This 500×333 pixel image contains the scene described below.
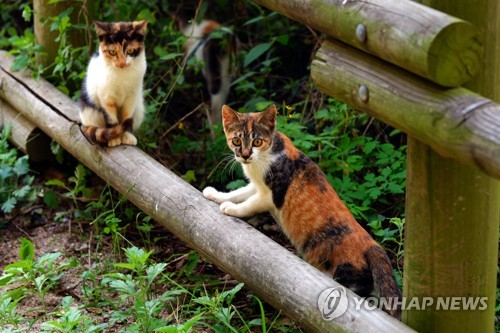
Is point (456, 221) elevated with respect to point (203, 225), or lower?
elevated

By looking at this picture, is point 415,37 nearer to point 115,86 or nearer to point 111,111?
point 115,86

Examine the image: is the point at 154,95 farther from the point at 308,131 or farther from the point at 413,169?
the point at 413,169

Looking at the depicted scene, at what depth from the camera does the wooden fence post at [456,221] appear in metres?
2.82

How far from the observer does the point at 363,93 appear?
305 centimetres

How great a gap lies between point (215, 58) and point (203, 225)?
305 cm

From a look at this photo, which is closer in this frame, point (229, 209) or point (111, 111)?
point (229, 209)

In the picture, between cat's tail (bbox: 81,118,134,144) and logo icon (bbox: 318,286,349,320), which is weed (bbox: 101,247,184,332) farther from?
cat's tail (bbox: 81,118,134,144)

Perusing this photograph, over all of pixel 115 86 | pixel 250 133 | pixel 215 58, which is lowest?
pixel 215 58

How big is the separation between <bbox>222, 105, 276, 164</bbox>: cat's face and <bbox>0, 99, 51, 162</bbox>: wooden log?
209cm

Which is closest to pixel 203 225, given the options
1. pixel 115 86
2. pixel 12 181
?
pixel 115 86

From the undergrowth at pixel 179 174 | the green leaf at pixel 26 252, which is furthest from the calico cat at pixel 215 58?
the green leaf at pixel 26 252

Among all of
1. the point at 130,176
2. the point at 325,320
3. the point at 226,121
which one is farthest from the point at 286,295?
the point at 130,176

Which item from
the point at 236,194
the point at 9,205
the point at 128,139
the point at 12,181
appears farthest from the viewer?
the point at 12,181

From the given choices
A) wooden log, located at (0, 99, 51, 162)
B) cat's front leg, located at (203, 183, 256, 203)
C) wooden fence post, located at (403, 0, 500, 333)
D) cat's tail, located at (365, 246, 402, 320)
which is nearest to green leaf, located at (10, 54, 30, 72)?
wooden log, located at (0, 99, 51, 162)
